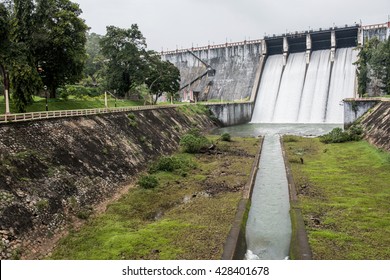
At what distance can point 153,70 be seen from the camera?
208 feet

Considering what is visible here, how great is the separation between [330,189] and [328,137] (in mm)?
24491

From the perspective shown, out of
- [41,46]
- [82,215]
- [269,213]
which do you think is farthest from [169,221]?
[41,46]

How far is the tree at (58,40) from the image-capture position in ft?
131

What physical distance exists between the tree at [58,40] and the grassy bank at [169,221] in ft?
66.4

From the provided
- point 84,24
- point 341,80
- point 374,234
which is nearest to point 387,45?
point 341,80

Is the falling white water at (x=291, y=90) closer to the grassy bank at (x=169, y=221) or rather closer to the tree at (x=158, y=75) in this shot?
the tree at (x=158, y=75)

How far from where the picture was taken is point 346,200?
23281mm

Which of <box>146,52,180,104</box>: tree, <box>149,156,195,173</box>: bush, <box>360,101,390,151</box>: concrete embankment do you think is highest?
<box>146,52,180,104</box>: tree

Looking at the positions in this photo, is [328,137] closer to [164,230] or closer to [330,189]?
[330,189]

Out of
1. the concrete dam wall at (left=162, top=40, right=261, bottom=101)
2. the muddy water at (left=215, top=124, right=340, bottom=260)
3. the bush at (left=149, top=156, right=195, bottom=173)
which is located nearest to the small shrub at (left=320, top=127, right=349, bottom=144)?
the muddy water at (left=215, top=124, right=340, bottom=260)

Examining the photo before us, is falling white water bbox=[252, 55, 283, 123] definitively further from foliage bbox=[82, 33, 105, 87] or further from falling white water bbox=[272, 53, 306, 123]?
foliage bbox=[82, 33, 105, 87]

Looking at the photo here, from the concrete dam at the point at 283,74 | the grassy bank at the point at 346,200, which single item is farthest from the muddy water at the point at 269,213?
the concrete dam at the point at 283,74

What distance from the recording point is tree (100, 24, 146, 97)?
59719mm

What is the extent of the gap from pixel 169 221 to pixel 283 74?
72050 mm
